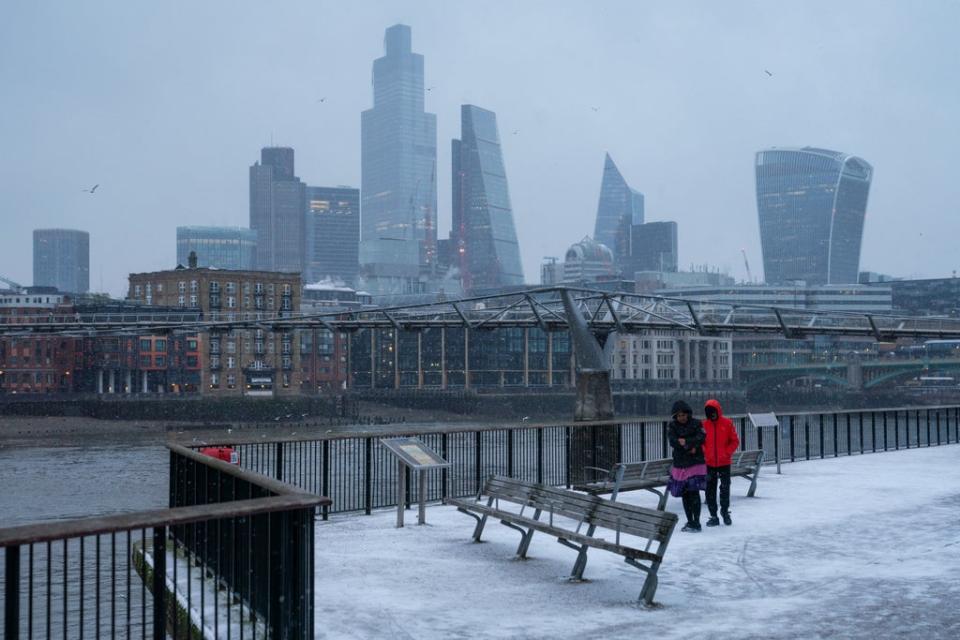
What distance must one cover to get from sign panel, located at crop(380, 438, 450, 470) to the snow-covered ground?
957 millimetres

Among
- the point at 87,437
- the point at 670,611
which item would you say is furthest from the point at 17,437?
the point at 670,611

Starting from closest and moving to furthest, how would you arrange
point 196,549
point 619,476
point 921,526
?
point 196,549 < point 921,526 < point 619,476

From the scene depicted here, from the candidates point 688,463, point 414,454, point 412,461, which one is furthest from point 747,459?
point 412,461

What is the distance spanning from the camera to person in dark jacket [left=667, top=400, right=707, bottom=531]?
46.4 ft

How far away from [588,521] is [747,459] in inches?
303

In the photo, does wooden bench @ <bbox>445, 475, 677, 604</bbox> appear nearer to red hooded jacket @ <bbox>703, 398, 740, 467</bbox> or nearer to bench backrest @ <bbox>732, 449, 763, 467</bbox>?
red hooded jacket @ <bbox>703, 398, 740, 467</bbox>

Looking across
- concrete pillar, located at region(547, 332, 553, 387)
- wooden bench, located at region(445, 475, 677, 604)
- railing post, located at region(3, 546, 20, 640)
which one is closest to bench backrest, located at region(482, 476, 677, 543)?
wooden bench, located at region(445, 475, 677, 604)

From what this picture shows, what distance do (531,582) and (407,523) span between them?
4.37 meters

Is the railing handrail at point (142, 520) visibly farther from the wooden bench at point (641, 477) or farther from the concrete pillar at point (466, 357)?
the concrete pillar at point (466, 357)

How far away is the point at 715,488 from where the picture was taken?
48.4ft

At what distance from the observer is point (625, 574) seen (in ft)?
37.8

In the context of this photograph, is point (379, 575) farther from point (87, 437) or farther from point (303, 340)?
point (303, 340)

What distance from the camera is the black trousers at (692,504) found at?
1410 cm

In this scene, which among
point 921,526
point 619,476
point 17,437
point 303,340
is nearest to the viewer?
point 921,526
